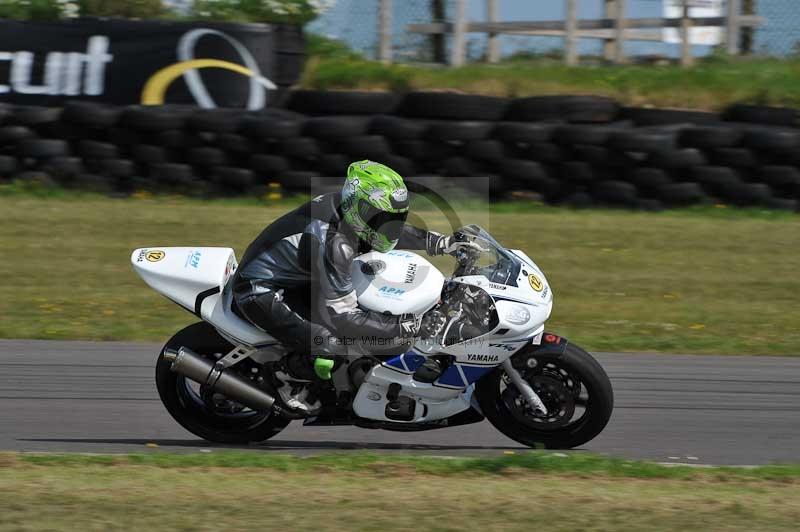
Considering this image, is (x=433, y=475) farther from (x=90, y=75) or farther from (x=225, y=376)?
(x=90, y=75)

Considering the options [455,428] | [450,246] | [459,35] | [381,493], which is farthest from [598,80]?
[381,493]

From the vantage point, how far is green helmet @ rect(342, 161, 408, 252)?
540 cm

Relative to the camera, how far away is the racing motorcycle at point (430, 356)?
547 centimetres

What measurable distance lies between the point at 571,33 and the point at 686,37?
1590 mm

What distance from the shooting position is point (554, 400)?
219 inches

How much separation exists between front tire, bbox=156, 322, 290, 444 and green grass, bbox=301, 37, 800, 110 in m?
9.10

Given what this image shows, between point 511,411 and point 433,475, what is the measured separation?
744 millimetres

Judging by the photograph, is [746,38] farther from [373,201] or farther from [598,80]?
[373,201]

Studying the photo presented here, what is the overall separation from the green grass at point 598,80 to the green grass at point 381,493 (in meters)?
9.68

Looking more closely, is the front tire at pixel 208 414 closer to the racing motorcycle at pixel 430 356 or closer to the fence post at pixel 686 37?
the racing motorcycle at pixel 430 356

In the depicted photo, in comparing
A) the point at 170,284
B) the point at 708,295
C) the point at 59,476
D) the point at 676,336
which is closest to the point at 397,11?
the point at 708,295

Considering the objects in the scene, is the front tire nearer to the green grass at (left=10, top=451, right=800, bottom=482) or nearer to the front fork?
the green grass at (left=10, top=451, right=800, bottom=482)

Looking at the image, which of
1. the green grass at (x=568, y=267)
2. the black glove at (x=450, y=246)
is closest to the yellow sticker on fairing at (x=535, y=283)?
the black glove at (x=450, y=246)

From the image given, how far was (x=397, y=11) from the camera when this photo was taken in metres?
15.5
